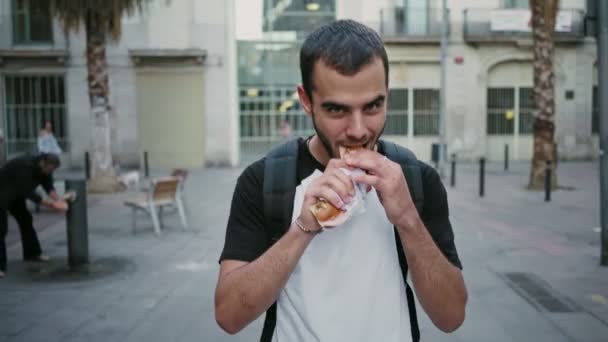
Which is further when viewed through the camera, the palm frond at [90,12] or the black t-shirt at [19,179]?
the palm frond at [90,12]

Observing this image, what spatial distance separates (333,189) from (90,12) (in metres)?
15.6

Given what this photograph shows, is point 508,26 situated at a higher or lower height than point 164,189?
higher

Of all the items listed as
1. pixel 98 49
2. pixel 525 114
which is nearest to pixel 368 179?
pixel 98 49

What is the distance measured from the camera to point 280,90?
25.4 m

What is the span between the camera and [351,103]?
67.4 inches

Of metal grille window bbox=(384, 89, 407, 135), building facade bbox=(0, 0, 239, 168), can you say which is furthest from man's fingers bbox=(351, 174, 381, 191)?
metal grille window bbox=(384, 89, 407, 135)

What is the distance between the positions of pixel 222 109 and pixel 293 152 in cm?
2299

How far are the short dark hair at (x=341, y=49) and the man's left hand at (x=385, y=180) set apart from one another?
0.24 metres

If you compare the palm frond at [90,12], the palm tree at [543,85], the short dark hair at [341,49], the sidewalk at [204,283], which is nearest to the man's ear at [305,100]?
the short dark hair at [341,49]

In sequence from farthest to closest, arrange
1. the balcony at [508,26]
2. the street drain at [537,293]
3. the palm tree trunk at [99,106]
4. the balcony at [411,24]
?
the balcony at [411,24]
the balcony at [508,26]
the palm tree trunk at [99,106]
the street drain at [537,293]

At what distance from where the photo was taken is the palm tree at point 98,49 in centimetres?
1569

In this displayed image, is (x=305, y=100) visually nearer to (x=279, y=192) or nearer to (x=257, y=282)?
(x=279, y=192)

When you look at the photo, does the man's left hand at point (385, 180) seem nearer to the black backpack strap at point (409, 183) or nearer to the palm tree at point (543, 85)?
the black backpack strap at point (409, 183)

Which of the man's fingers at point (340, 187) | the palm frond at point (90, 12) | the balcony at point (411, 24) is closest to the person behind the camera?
the man's fingers at point (340, 187)
